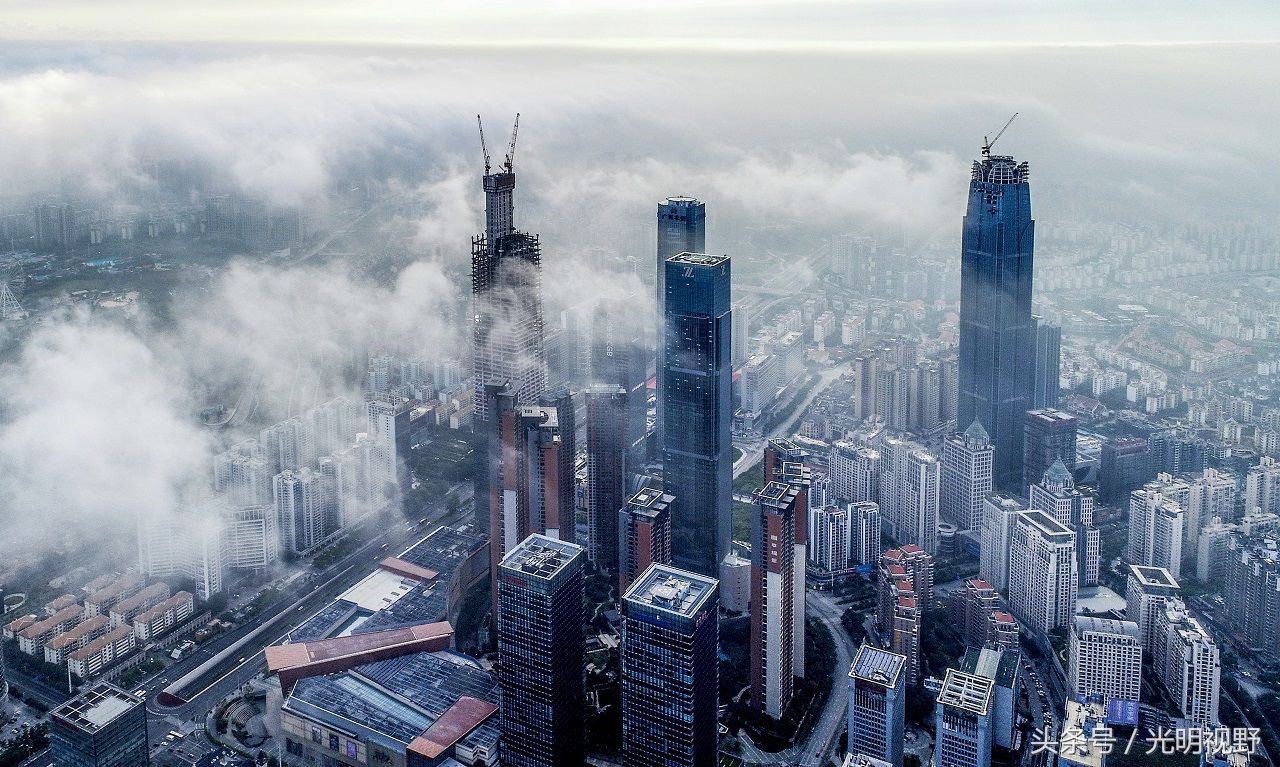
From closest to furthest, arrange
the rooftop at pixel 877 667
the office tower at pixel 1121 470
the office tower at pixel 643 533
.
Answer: the rooftop at pixel 877 667, the office tower at pixel 643 533, the office tower at pixel 1121 470

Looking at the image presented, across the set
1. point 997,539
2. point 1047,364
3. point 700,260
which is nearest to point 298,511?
point 700,260

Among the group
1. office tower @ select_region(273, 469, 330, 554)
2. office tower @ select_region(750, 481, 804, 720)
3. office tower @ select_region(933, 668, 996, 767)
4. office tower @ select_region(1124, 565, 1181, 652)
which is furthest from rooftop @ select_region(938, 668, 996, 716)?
office tower @ select_region(273, 469, 330, 554)

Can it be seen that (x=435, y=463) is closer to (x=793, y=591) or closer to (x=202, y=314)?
(x=202, y=314)

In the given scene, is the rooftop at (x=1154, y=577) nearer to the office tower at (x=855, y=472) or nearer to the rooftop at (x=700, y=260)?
the office tower at (x=855, y=472)

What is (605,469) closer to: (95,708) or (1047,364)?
(95,708)

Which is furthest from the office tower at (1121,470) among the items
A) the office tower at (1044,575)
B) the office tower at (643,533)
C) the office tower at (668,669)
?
the office tower at (668,669)

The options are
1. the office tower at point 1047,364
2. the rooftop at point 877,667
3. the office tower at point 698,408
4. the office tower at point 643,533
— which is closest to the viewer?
the rooftop at point 877,667

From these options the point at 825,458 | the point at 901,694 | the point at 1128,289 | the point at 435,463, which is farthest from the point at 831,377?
the point at 901,694
